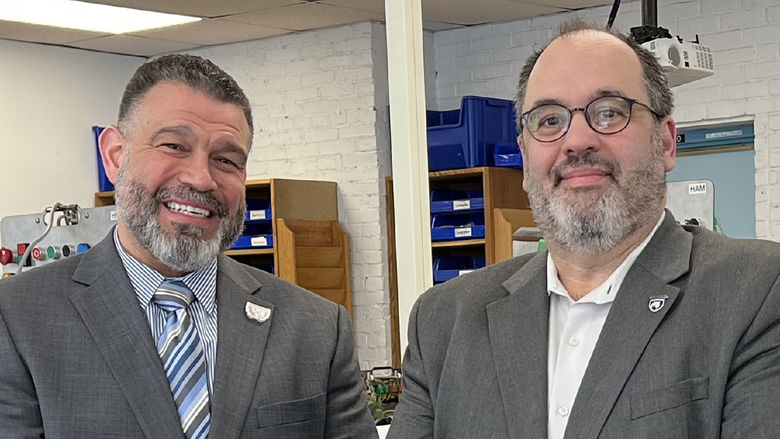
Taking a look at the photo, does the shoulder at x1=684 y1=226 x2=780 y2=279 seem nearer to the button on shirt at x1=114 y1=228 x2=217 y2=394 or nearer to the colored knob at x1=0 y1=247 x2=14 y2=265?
the button on shirt at x1=114 y1=228 x2=217 y2=394

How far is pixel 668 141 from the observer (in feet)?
5.21

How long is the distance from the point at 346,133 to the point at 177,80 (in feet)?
16.1

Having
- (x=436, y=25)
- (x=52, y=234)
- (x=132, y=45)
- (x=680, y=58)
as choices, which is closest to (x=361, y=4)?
(x=436, y=25)

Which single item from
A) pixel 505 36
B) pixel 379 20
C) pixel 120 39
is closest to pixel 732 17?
pixel 505 36

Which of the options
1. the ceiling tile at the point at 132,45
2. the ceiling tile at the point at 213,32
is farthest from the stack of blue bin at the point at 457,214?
the ceiling tile at the point at 132,45

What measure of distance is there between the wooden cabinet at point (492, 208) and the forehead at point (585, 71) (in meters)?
4.17

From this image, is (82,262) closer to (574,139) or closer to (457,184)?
(574,139)

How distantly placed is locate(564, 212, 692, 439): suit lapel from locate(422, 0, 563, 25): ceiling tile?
4.76 meters

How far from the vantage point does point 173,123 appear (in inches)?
68.9

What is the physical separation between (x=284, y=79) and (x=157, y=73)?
5203 mm

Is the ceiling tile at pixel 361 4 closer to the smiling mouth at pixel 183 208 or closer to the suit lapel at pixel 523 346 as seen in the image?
the smiling mouth at pixel 183 208

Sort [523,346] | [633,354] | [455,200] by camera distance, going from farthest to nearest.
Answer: [455,200] < [523,346] < [633,354]

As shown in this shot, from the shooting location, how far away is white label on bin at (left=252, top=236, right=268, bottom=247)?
20.7ft

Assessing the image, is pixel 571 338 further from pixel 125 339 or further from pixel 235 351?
pixel 125 339
